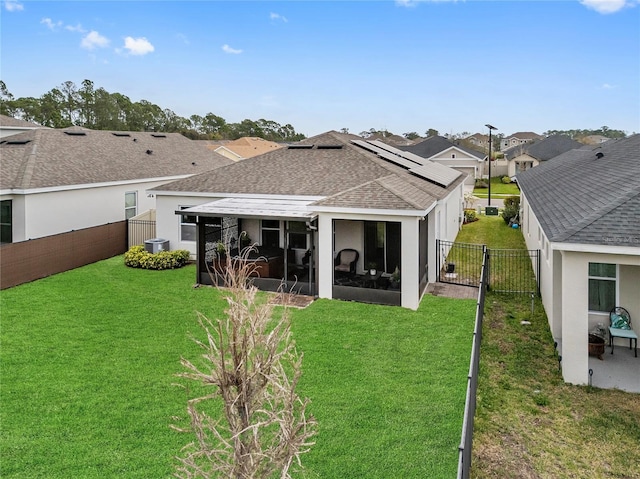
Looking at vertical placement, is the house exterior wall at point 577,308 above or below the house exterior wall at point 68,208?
below

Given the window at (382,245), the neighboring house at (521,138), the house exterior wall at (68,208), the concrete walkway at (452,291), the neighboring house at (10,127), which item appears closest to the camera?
the concrete walkway at (452,291)

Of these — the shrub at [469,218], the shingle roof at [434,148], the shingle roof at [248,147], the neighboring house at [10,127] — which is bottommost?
the shrub at [469,218]

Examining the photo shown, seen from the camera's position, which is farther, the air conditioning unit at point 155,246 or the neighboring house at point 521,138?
the neighboring house at point 521,138

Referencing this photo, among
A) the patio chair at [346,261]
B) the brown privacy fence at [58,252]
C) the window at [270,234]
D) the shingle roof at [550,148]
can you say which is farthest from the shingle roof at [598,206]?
the shingle roof at [550,148]

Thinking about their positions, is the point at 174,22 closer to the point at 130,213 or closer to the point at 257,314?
the point at 130,213

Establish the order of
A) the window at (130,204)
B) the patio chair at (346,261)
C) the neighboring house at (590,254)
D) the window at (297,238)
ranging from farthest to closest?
the window at (130,204) → the window at (297,238) → the patio chair at (346,261) → the neighboring house at (590,254)

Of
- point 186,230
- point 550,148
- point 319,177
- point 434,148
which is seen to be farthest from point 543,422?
point 550,148

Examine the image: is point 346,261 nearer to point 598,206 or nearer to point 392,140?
point 598,206

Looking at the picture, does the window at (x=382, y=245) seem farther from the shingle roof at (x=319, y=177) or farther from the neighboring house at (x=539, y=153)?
the neighboring house at (x=539, y=153)
